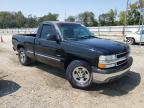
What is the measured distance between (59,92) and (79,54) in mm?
1189

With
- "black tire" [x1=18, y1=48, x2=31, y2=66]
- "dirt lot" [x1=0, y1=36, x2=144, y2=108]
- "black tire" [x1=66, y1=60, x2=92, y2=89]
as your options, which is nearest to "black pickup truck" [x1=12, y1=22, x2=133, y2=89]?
"black tire" [x1=66, y1=60, x2=92, y2=89]

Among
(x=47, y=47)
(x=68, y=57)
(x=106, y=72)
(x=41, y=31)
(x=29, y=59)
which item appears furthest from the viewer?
(x=29, y=59)

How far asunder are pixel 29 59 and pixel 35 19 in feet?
317

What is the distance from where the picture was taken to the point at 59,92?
6.08 m

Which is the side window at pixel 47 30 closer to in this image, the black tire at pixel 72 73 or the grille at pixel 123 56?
the black tire at pixel 72 73

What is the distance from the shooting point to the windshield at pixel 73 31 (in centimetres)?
699

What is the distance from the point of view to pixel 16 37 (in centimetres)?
951

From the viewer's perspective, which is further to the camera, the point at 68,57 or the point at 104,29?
the point at 104,29

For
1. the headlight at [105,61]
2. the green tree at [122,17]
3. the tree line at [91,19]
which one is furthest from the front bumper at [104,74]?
the green tree at [122,17]

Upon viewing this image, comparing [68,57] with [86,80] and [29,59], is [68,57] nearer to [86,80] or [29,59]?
[86,80]

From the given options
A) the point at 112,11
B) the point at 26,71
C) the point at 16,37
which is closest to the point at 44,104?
the point at 26,71

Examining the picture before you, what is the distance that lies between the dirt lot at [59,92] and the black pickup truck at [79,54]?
433 millimetres

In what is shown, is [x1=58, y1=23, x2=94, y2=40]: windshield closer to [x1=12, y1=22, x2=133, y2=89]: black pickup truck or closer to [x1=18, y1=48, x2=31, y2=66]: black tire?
[x1=12, y1=22, x2=133, y2=89]: black pickup truck

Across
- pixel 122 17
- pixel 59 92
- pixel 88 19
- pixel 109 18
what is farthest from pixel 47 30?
pixel 88 19
